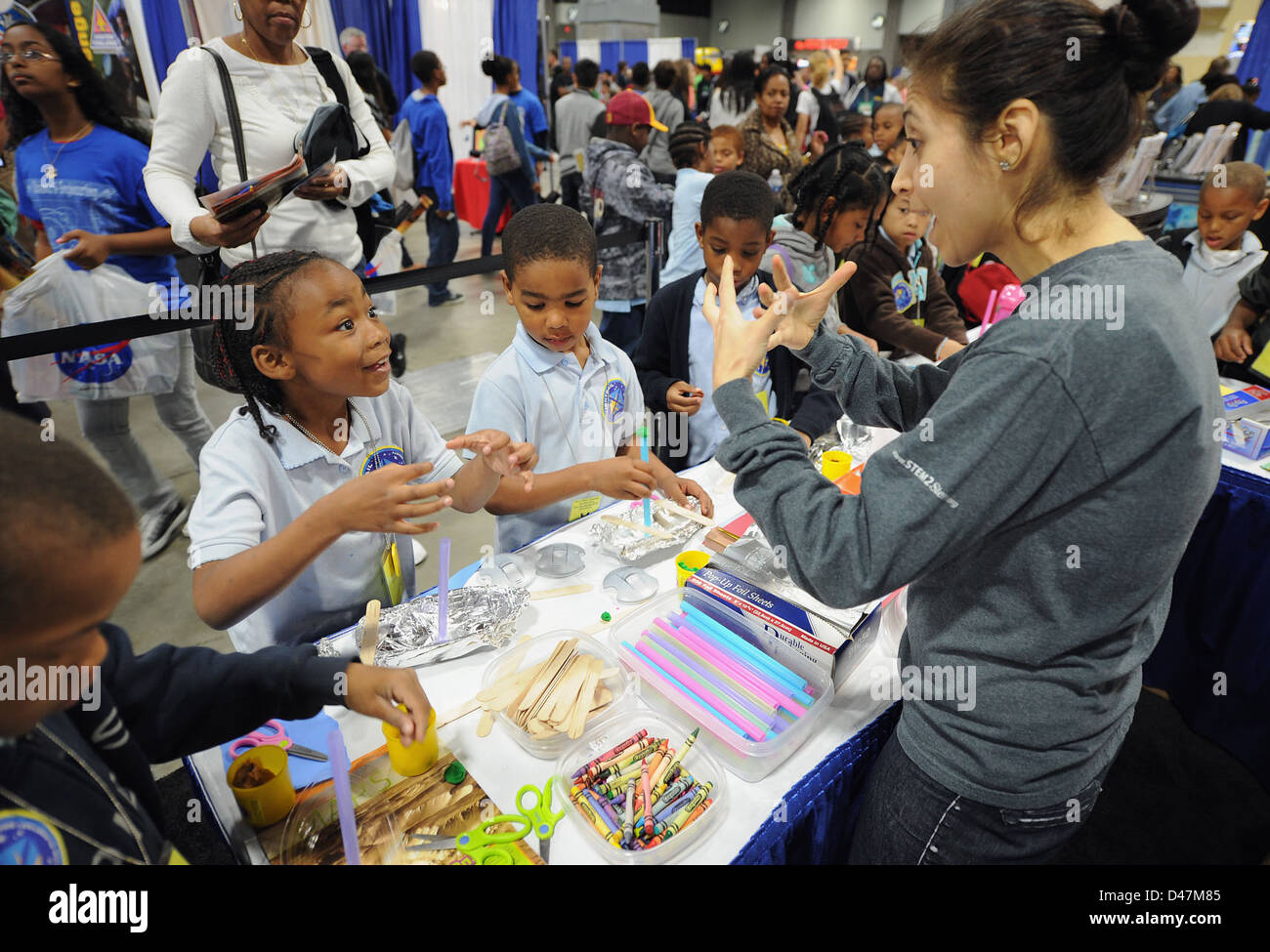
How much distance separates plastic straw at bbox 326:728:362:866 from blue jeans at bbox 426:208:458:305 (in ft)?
19.1

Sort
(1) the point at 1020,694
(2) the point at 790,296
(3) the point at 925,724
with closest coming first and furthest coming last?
(1) the point at 1020,694 < (3) the point at 925,724 < (2) the point at 790,296

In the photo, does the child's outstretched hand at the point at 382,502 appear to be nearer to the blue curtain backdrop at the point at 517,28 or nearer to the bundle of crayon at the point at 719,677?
the bundle of crayon at the point at 719,677

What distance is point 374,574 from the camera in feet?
5.34

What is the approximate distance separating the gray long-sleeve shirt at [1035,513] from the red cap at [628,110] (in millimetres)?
4135

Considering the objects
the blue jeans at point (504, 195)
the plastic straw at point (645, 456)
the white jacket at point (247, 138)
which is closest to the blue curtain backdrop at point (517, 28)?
the blue jeans at point (504, 195)

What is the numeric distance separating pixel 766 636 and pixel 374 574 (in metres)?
0.95

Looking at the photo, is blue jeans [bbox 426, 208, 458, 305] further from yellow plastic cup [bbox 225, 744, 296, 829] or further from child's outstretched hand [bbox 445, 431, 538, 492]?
yellow plastic cup [bbox 225, 744, 296, 829]

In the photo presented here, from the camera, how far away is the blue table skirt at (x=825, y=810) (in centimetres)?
104

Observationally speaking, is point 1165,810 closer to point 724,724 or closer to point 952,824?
point 952,824

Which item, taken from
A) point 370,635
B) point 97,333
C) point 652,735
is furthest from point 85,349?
point 652,735

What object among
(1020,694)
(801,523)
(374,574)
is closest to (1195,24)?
(801,523)

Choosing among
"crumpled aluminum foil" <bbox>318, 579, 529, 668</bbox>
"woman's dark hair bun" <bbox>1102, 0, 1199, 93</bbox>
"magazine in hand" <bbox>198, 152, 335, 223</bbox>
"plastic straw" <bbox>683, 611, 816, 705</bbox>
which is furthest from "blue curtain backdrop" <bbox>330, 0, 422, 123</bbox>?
"woman's dark hair bun" <bbox>1102, 0, 1199, 93</bbox>

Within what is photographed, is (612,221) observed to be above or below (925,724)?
above
